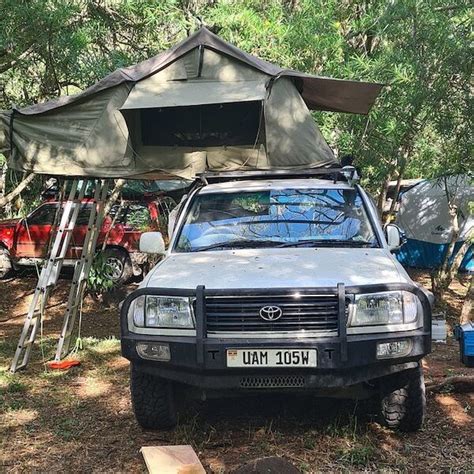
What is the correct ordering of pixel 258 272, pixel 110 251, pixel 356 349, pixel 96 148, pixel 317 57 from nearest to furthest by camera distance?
1. pixel 356 349
2. pixel 258 272
3. pixel 96 148
4. pixel 317 57
5. pixel 110 251

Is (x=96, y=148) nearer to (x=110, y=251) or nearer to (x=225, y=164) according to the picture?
(x=225, y=164)

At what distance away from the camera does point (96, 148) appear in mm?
6129

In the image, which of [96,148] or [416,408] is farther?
[96,148]

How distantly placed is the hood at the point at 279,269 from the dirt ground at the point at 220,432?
1.07 meters

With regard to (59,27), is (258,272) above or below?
below

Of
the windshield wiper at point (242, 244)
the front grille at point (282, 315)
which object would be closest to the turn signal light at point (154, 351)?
the front grille at point (282, 315)

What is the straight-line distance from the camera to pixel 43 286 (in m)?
6.73

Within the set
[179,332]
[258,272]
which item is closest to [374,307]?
[258,272]

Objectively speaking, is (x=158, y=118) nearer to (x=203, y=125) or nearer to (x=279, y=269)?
(x=203, y=125)

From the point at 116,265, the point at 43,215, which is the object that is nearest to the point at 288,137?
the point at 116,265

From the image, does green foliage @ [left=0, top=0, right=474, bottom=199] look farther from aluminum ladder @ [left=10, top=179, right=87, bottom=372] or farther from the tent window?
aluminum ladder @ [left=10, top=179, right=87, bottom=372]

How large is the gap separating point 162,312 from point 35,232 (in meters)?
9.63

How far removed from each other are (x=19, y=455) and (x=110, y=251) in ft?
28.3

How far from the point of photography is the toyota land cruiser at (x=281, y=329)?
386cm
